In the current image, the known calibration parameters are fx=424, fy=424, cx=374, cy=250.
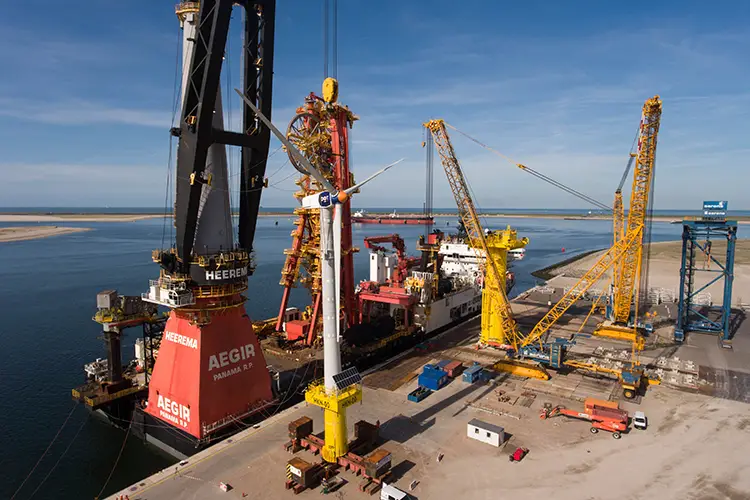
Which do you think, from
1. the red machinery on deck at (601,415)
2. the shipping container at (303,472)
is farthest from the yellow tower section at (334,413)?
the red machinery on deck at (601,415)

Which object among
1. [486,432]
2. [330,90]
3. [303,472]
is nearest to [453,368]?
[486,432]

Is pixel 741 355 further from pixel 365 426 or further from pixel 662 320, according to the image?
pixel 365 426

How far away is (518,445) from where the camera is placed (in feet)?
85.8

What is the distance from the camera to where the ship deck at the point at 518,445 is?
72.8ft

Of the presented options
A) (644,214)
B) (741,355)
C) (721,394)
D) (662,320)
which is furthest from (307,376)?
(662,320)

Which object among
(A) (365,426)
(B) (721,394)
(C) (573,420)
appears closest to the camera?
(A) (365,426)

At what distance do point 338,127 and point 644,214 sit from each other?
35148 mm

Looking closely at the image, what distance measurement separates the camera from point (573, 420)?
2950 centimetres

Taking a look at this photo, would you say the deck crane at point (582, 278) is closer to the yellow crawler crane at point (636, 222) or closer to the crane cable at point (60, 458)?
the yellow crawler crane at point (636, 222)

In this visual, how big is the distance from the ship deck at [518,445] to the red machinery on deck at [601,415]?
2.06 feet

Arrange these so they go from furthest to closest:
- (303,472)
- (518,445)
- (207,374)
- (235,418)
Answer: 1. (235,418)
2. (207,374)
3. (518,445)
4. (303,472)

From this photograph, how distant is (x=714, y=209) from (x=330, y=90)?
4463 cm

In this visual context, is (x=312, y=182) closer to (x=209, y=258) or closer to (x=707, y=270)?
(x=209, y=258)

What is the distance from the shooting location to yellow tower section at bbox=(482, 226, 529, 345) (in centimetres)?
4325
